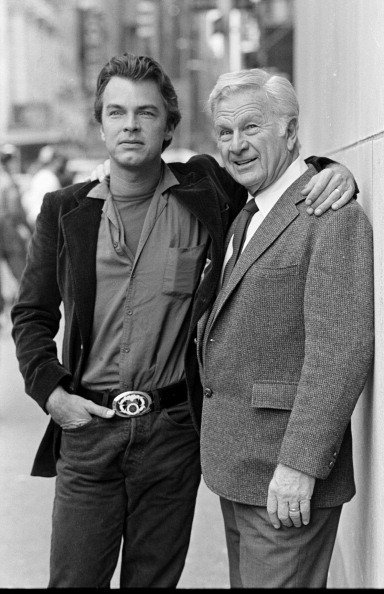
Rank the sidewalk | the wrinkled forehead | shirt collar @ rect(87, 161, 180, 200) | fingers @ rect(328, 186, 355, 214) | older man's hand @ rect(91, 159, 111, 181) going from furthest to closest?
the sidewalk < older man's hand @ rect(91, 159, 111, 181) < shirt collar @ rect(87, 161, 180, 200) < the wrinkled forehead < fingers @ rect(328, 186, 355, 214)

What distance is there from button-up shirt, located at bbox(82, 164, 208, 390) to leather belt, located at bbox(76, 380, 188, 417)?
2cm

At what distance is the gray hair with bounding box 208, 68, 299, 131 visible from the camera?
2924 millimetres

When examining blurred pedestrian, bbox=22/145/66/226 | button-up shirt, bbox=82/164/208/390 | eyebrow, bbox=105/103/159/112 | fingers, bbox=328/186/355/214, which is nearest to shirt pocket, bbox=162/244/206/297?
button-up shirt, bbox=82/164/208/390

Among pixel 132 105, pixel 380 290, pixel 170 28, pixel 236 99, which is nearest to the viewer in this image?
pixel 380 290

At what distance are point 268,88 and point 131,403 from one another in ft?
3.62

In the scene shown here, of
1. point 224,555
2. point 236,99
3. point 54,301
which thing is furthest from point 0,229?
point 236,99

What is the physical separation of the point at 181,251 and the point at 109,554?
105 centimetres

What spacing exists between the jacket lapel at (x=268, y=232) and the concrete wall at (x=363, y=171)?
218 mm

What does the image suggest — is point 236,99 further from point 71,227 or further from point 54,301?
point 54,301

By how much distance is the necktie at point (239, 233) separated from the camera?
10.0ft

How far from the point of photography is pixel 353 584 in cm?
370

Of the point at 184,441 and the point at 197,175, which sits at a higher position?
the point at 197,175

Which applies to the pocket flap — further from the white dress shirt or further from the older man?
the white dress shirt

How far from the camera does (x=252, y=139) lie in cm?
293
